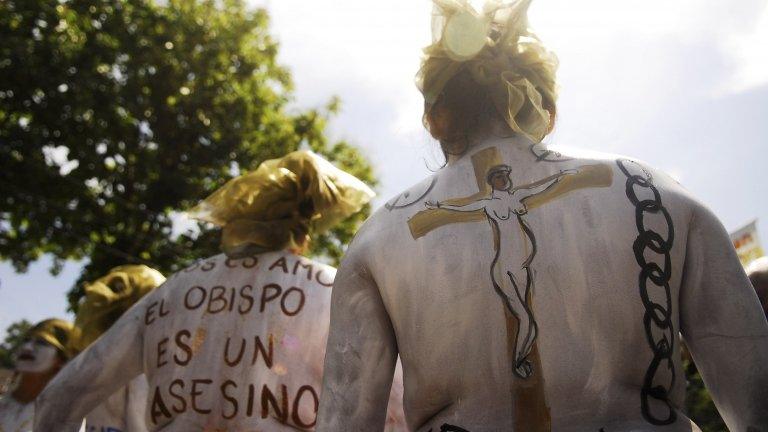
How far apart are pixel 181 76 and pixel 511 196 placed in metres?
11.5

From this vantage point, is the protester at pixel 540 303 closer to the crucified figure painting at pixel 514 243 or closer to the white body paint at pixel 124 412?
the crucified figure painting at pixel 514 243

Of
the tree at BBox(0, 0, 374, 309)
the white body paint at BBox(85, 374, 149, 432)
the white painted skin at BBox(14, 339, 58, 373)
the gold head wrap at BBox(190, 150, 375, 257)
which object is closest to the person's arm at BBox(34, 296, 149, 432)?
the gold head wrap at BBox(190, 150, 375, 257)

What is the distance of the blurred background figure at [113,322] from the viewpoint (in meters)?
4.04

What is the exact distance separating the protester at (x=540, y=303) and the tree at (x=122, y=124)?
395 inches

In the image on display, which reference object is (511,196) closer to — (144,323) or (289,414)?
(289,414)

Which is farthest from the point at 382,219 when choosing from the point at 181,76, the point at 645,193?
the point at 181,76

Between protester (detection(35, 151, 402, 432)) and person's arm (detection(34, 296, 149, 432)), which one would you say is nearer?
protester (detection(35, 151, 402, 432))

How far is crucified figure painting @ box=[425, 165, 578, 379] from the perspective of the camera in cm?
146

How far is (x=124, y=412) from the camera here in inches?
159

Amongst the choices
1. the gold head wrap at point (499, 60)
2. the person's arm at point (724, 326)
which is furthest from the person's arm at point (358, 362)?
the person's arm at point (724, 326)

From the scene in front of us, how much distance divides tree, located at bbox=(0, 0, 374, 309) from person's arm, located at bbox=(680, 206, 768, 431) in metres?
10.4

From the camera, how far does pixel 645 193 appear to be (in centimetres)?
159

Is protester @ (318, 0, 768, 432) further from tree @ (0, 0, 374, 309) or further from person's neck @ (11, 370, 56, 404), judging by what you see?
tree @ (0, 0, 374, 309)

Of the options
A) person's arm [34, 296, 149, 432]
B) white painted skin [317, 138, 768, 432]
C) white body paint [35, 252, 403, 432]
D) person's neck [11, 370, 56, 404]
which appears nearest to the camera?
white painted skin [317, 138, 768, 432]
